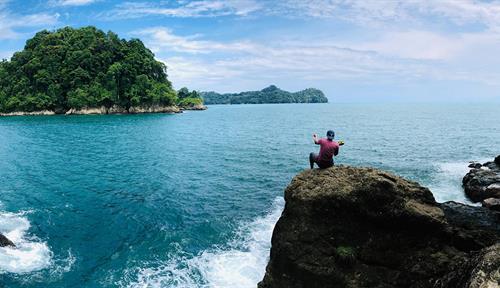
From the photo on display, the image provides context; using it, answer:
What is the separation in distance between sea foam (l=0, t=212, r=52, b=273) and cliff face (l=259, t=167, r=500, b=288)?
10985 millimetres

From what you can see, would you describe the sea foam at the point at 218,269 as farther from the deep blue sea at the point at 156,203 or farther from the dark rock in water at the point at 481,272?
the dark rock in water at the point at 481,272

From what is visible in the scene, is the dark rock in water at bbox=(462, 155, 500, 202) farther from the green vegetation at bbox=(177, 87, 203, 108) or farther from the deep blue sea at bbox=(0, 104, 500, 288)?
the green vegetation at bbox=(177, 87, 203, 108)

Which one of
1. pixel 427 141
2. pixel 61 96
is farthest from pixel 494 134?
pixel 61 96

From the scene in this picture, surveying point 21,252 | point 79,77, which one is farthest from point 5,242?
point 79,77

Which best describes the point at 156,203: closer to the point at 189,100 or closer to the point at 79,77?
the point at 79,77

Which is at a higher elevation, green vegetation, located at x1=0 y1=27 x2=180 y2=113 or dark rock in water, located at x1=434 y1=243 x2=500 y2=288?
green vegetation, located at x1=0 y1=27 x2=180 y2=113

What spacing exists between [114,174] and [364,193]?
2721cm

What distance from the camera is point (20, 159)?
132ft

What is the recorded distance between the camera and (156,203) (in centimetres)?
2441

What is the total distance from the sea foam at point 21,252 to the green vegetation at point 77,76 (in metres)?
109

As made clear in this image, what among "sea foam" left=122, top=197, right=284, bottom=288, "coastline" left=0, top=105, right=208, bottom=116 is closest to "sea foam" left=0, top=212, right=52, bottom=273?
"sea foam" left=122, top=197, right=284, bottom=288

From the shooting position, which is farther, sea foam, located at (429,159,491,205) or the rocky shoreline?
sea foam, located at (429,159,491,205)

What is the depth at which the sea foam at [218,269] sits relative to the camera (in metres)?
14.6

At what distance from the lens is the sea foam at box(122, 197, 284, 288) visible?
14572 mm
